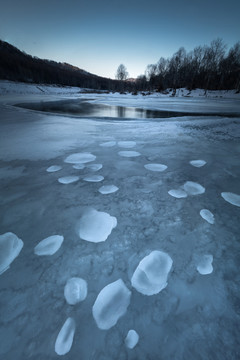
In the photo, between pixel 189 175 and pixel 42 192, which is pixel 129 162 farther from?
pixel 42 192

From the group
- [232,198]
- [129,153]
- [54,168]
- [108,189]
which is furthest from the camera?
[129,153]

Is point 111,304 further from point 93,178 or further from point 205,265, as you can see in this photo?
point 93,178

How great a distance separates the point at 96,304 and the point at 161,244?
1.32 ft

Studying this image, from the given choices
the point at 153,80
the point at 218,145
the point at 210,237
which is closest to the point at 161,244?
the point at 210,237

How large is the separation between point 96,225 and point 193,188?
34.1 inches

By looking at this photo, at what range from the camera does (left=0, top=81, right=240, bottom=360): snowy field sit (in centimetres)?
51

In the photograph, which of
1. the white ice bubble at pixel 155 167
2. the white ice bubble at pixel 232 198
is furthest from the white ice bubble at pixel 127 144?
the white ice bubble at pixel 232 198

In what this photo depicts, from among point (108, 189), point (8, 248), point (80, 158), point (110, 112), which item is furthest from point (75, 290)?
point (110, 112)

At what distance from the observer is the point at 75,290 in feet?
2.08

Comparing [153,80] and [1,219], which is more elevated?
[153,80]

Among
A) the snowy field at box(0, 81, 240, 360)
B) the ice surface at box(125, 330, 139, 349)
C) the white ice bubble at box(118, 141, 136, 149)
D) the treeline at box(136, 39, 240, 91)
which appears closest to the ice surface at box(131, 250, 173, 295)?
the snowy field at box(0, 81, 240, 360)

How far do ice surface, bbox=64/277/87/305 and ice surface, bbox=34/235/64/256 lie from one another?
0.19 meters

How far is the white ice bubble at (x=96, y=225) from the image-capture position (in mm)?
856

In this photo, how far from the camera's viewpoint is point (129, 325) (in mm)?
533
